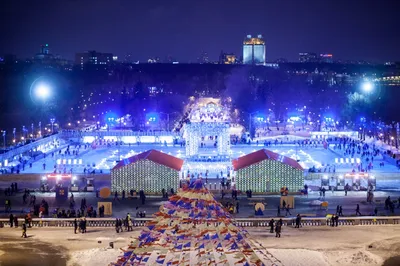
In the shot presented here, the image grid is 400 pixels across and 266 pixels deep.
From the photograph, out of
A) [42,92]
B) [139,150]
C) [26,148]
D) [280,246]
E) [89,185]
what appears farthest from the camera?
[42,92]

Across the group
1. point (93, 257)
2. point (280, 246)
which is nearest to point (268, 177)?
point (280, 246)

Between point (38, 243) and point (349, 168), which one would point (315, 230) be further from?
point (349, 168)

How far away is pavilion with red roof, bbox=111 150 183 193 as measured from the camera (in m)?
29.3

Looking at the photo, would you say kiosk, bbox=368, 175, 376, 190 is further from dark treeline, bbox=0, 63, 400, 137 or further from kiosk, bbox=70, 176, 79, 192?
dark treeline, bbox=0, 63, 400, 137

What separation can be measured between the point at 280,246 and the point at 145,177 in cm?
1118

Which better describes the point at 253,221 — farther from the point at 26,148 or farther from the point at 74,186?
the point at 26,148

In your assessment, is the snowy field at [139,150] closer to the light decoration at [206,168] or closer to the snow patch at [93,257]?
the light decoration at [206,168]

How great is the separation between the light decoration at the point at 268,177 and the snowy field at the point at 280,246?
6.99 meters

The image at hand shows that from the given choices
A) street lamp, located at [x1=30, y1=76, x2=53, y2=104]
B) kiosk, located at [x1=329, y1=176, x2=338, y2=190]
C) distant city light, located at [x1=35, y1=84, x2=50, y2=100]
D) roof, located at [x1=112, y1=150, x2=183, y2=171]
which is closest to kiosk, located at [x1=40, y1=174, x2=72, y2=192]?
roof, located at [x1=112, y1=150, x2=183, y2=171]

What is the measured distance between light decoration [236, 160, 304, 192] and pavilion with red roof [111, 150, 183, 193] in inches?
138

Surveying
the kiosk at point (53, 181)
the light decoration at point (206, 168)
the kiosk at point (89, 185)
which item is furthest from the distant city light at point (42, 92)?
the kiosk at point (89, 185)

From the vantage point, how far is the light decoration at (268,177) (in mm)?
29391

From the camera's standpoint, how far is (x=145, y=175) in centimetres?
2939

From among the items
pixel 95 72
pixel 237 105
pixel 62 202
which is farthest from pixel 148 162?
pixel 95 72
